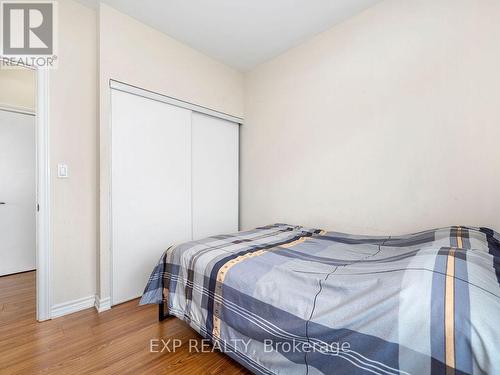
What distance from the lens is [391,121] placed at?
6.24 feet

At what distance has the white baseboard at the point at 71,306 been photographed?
1845mm

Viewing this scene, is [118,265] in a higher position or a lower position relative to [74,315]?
higher

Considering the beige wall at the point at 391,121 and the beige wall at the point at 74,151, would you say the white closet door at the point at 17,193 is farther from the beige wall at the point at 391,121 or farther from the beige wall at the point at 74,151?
the beige wall at the point at 391,121

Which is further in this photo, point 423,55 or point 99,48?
point 99,48

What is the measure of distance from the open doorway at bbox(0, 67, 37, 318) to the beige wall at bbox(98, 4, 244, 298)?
1365 millimetres

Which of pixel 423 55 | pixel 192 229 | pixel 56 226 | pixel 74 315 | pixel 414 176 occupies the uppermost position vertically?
pixel 423 55

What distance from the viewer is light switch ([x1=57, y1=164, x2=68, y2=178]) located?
1881 millimetres

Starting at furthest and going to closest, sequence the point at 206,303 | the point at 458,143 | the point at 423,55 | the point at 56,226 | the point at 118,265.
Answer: the point at 118,265, the point at 56,226, the point at 423,55, the point at 458,143, the point at 206,303

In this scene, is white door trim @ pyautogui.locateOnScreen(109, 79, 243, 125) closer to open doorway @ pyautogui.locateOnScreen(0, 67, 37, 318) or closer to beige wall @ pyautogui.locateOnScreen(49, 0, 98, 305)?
beige wall @ pyautogui.locateOnScreen(49, 0, 98, 305)

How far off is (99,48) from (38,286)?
2.00 meters

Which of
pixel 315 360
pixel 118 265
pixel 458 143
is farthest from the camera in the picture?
pixel 118 265

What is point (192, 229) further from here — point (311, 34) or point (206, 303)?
point (311, 34)

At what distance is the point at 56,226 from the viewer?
1869 mm

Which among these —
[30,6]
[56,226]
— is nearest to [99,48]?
[30,6]
